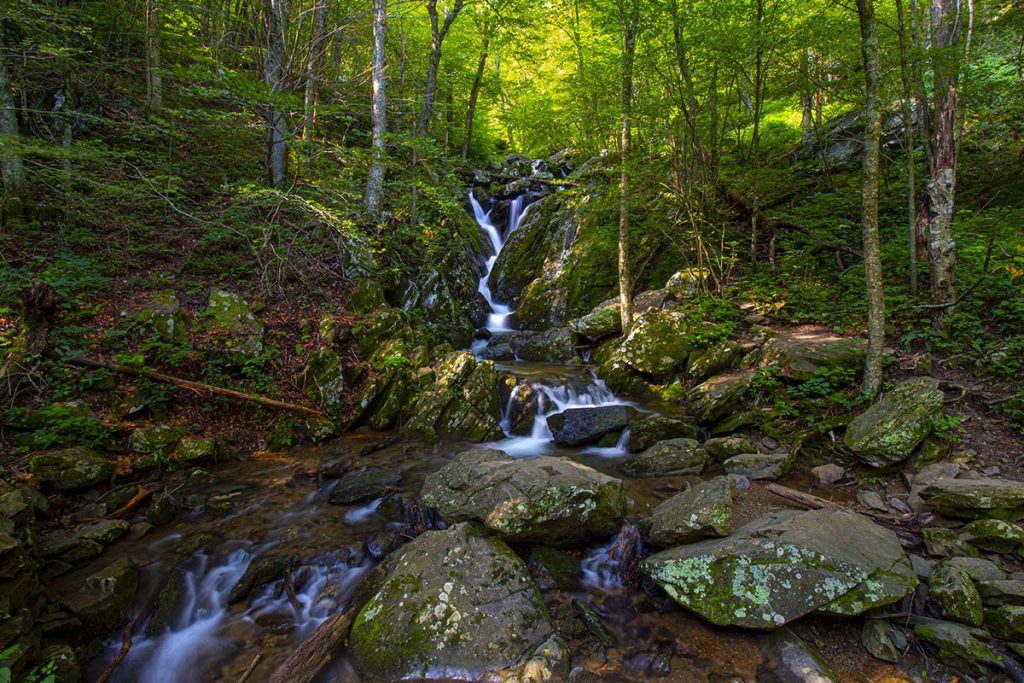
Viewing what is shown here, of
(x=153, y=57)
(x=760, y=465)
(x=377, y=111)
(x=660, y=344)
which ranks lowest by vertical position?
(x=760, y=465)

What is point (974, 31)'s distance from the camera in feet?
23.5

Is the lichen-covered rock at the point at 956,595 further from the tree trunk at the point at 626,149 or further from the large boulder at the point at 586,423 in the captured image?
the tree trunk at the point at 626,149

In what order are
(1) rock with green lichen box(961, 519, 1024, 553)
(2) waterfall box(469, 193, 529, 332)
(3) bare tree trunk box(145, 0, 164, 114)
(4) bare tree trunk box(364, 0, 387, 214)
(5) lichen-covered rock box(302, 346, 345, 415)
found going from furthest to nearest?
(2) waterfall box(469, 193, 529, 332), (4) bare tree trunk box(364, 0, 387, 214), (3) bare tree trunk box(145, 0, 164, 114), (5) lichen-covered rock box(302, 346, 345, 415), (1) rock with green lichen box(961, 519, 1024, 553)

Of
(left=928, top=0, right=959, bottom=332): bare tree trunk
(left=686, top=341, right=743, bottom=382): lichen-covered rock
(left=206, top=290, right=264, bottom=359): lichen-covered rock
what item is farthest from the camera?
(left=686, top=341, right=743, bottom=382): lichen-covered rock

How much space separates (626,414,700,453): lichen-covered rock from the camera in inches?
262

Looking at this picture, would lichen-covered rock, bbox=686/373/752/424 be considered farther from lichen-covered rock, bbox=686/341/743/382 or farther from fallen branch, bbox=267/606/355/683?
fallen branch, bbox=267/606/355/683

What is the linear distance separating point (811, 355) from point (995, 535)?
3.61m

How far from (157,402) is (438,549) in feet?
16.7

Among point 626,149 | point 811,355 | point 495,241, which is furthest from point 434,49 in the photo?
point 811,355

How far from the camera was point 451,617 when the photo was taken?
11.0 ft

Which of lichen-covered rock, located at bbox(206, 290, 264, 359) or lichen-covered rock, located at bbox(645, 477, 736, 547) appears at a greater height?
lichen-covered rock, located at bbox(206, 290, 264, 359)

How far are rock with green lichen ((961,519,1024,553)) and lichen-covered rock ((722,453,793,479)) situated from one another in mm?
1680

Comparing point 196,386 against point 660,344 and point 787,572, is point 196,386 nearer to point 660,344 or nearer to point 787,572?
point 787,572

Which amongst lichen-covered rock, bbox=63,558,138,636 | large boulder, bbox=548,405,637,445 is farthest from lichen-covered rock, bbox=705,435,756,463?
lichen-covered rock, bbox=63,558,138,636
